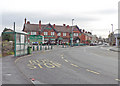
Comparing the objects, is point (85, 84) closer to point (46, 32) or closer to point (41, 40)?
point (41, 40)

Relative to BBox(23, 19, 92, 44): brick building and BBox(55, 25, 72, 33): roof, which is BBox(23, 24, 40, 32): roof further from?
BBox(55, 25, 72, 33): roof

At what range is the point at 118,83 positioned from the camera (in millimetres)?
7652

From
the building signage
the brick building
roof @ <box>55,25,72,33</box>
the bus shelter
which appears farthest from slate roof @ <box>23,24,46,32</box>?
the bus shelter

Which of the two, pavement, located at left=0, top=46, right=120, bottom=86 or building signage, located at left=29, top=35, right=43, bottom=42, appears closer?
pavement, located at left=0, top=46, right=120, bottom=86

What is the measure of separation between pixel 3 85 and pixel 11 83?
370 mm

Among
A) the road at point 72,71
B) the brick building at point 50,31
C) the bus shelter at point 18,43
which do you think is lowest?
the road at point 72,71

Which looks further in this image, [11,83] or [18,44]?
[18,44]

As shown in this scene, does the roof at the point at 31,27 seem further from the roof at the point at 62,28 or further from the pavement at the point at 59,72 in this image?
the pavement at the point at 59,72

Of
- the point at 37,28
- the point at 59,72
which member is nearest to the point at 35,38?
the point at 59,72

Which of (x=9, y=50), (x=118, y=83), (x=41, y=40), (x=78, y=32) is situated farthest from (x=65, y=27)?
(x=118, y=83)

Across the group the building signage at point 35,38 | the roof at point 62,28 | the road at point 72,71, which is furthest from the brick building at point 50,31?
the road at point 72,71

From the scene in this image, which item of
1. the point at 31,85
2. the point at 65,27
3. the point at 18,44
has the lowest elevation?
the point at 31,85

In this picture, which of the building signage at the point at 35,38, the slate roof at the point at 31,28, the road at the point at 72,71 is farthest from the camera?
the slate roof at the point at 31,28

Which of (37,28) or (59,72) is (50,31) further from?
(59,72)
